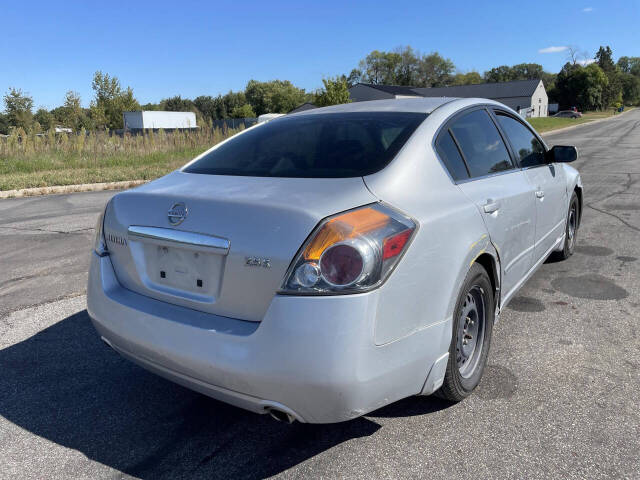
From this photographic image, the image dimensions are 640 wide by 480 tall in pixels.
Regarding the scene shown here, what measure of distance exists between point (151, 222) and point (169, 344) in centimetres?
57

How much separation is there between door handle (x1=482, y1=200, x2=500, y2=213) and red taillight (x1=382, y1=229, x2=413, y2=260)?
2.71 ft

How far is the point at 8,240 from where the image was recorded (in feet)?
22.0

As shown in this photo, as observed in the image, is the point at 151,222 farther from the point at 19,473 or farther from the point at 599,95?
the point at 599,95

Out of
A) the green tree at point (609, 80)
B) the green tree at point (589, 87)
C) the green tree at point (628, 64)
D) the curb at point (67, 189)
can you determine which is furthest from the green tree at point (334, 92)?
the green tree at point (628, 64)

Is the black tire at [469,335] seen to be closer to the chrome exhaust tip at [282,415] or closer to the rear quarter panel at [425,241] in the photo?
the rear quarter panel at [425,241]

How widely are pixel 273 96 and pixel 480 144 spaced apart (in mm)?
106519

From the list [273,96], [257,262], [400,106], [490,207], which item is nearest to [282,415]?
[257,262]

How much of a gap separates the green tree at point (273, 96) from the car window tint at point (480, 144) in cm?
9807

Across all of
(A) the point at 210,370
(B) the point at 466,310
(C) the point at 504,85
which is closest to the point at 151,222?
(A) the point at 210,370

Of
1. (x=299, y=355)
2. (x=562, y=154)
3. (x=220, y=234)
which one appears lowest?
(x=299, y=355)

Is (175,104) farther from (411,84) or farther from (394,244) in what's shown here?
(394,244)

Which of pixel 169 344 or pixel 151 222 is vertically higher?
pixel 151 222

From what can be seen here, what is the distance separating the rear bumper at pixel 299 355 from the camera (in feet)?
6.36

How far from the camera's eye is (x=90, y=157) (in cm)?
1620
